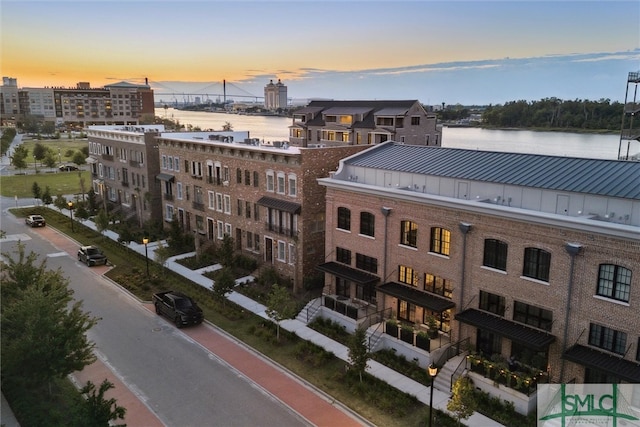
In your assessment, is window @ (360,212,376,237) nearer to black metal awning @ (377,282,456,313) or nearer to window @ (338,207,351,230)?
window @ (338,207,351,230)

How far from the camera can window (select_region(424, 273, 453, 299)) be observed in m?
25.5

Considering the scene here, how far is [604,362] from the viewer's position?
62.7 ft

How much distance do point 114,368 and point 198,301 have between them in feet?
30.7

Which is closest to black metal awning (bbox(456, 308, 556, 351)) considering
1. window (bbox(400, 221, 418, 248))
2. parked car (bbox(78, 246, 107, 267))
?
window (bbox(400, 221, 418, 248))

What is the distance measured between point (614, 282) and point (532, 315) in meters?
3.82

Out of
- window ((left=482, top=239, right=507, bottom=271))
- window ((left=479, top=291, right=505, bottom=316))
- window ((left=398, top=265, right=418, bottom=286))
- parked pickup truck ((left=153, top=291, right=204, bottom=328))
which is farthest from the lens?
parked pickup truck ((left=153, top=291, right=204, bottom=328))

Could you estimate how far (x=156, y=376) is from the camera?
2384 cm

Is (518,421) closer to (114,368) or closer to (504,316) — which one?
(504,316)

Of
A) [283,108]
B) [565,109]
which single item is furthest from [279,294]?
[283,108]

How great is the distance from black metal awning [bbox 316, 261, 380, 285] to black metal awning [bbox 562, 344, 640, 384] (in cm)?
1118

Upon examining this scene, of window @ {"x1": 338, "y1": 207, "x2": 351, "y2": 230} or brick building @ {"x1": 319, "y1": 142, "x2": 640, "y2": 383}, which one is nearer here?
brick building @ {"x1": 319, "y1": 142, "x2": 640, "y2": 383}

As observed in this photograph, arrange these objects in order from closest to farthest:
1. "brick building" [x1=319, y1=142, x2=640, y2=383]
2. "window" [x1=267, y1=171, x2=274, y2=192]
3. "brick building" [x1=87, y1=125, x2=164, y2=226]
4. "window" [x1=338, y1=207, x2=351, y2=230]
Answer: "brick building" [x1=319, y1=142, x2=640, y2=383] → "window" [x1=338, y1=207, x2=351, y2=230] → "window" [x1=267, y1=171, x2=274, y2=192] → "brick building" [x1=87, y1=125, x2=164, y2=226]

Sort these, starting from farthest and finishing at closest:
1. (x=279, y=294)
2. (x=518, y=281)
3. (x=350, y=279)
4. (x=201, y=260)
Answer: (x=201, y=260)
(x=350, y=279)
(x=279, y=294)
(x=518, y=281)

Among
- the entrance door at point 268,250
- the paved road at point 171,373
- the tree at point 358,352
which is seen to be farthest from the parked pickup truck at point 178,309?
the tree at point 358,352
